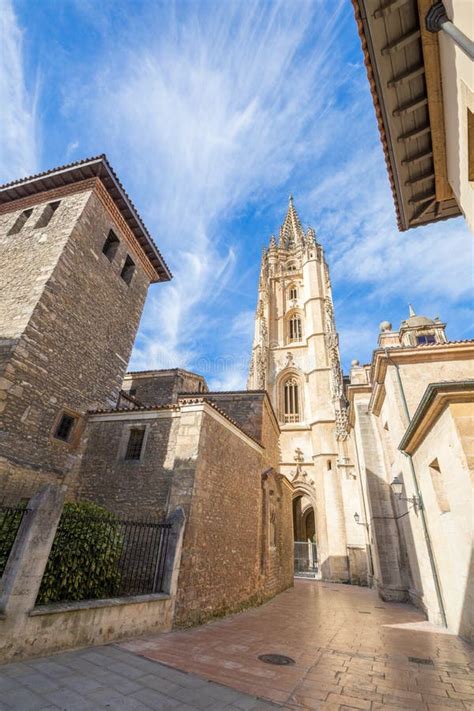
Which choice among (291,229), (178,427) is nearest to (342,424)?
(178,427)

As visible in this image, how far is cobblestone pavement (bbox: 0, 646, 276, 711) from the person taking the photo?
331 cm

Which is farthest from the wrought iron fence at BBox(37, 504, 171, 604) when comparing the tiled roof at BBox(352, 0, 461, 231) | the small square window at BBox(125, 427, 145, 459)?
the tiled roof at BBox(352, 0, 461, 231)

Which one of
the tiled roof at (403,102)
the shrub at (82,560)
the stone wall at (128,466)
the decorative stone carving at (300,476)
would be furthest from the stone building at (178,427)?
the decorative stone carving at (300,476)

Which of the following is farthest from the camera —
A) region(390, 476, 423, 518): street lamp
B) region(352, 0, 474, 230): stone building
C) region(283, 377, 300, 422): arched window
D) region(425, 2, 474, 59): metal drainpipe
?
region(283, 377, 300, 422): arched window

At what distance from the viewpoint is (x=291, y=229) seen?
4953cm

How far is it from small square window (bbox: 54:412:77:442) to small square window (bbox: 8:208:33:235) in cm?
750

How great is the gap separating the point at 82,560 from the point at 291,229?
50465 mm

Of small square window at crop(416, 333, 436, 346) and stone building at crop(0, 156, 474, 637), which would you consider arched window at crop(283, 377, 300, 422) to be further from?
small square window at crop(416, 333, 436, 346)

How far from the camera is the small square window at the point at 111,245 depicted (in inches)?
513

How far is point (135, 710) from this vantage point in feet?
10.6

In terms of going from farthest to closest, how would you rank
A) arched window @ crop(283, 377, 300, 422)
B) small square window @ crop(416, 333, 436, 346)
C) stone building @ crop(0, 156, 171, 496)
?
arched window @ crop(283, 377, 300, 422) < small square window @ crop(416, 333, 436, 346) < stone building @ crop(0, 156, 171, 496)

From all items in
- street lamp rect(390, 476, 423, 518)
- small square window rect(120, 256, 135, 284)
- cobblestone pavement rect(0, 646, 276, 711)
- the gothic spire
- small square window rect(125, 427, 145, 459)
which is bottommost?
cobblestone pavement rect(0, 646, 276, 711)

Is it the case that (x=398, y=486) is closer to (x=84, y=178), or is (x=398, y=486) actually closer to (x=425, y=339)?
(x=425, y=339)

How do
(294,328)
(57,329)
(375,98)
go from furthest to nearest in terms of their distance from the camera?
(294,328), (57,329), (375,98)
